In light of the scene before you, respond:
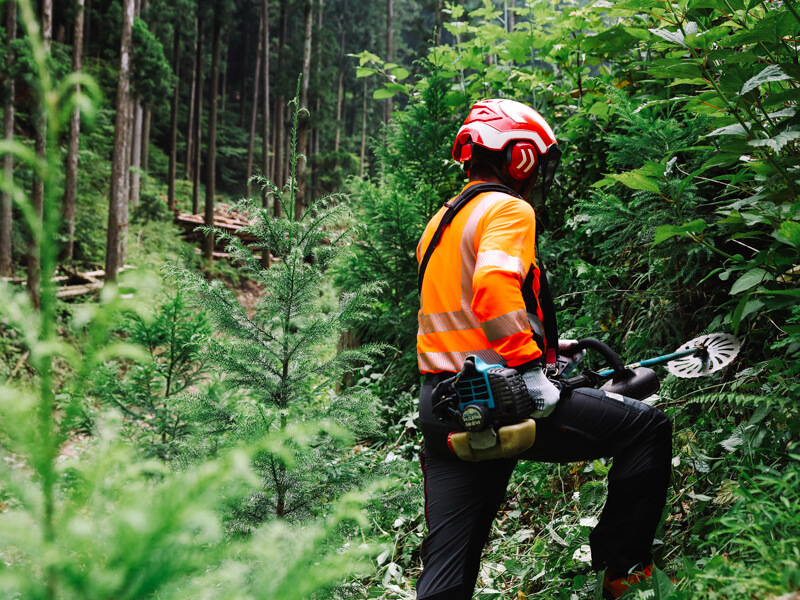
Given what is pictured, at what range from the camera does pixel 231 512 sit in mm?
3408

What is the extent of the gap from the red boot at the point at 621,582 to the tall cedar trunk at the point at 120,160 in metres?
16.9

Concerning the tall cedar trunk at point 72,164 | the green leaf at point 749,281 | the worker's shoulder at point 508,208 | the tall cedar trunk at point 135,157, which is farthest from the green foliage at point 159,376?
the tall cedar trunk at point 135,157

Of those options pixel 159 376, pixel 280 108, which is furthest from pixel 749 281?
pixel 280 108

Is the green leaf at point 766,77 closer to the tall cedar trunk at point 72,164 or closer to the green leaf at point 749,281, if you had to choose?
the green leaf at point 749,281

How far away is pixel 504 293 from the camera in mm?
2512

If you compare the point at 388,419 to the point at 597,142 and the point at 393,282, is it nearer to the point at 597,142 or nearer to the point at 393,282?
the point at 393,282

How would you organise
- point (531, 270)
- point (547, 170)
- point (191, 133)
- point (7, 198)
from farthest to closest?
point (191, 133)
point (7, 198)
point (547, 170)
point (531, 270)

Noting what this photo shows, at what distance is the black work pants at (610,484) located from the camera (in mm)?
2627

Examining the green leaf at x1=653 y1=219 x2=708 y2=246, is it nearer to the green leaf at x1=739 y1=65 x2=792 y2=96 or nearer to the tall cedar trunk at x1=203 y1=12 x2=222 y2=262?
the green leaf at x1=739 y1=65 x2=792 y2=96

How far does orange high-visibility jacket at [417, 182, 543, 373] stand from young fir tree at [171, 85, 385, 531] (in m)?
1.14

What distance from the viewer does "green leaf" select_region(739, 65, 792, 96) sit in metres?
2.23

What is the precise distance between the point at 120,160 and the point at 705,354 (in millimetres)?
17964

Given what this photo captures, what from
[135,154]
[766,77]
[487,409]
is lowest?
[135,154]

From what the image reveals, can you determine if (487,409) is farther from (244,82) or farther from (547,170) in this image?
(244,82)
